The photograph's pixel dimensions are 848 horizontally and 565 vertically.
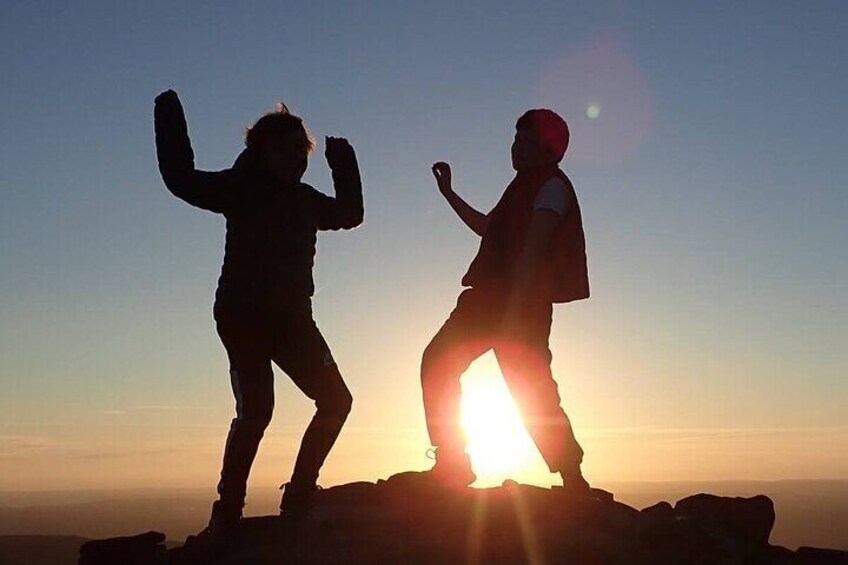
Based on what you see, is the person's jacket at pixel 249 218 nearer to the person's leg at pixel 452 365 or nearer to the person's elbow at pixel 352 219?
the person's elbow at pixel 352 219

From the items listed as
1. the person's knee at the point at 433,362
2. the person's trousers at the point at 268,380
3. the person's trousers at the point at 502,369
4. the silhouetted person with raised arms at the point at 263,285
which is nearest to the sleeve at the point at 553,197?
the person's trousers at the point at 502,369

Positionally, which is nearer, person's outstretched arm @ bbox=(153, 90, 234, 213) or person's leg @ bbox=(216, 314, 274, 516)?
person's outstretched arm @ bbox=(153, 90, 234, 213)

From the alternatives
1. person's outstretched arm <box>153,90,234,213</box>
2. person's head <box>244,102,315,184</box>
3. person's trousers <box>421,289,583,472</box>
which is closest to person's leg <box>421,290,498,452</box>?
person's trousers <box>421,289,583,472</box>

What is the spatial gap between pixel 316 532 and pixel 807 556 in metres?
4.42

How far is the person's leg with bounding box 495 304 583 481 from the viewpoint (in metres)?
7.66

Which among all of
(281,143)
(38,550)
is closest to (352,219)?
(281,143)

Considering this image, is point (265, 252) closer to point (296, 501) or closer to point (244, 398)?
point (244, 398)

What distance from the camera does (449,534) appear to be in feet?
24.1

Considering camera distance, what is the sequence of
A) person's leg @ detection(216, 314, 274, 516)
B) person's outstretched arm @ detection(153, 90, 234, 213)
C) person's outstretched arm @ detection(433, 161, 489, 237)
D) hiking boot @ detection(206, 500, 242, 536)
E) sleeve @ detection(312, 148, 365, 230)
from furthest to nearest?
person's outstretched arm @ detection(433, 161, 489, 237) → sleeve @ detection(312, 148, 365, 230) → hiking boot @ detection(206, 500, 242, 536) → person's leg @ detection(216, 314, 274, 516) → person's outstretched arm @ detection(153, 90, 234, 213)

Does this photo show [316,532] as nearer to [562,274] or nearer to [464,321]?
[464,321]

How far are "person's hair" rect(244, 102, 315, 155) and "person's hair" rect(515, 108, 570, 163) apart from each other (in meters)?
1.74

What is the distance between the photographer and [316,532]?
7500 mm

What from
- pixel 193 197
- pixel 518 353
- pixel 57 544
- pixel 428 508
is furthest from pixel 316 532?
pixel 57 544

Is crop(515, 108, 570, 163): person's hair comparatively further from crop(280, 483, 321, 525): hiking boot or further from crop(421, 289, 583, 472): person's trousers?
crop(280, 483, 321, 525): hiking boot
